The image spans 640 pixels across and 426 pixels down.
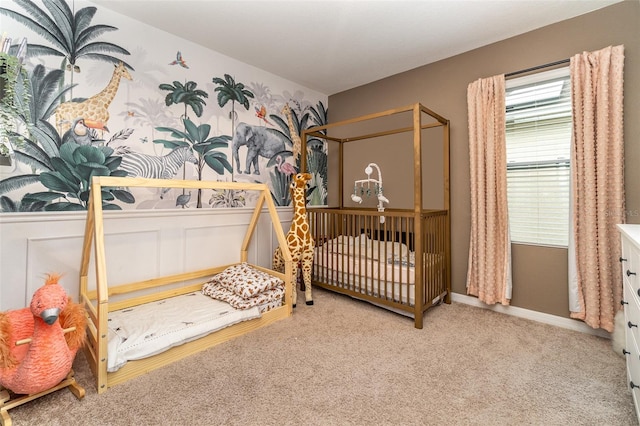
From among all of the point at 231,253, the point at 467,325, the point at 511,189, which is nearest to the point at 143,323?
the point at 231,253

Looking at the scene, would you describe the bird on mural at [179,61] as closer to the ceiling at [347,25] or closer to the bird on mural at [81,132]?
the ceiling at [347,25]

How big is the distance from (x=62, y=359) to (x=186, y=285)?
1.12 metres

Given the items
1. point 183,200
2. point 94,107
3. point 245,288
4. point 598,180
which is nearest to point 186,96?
point 94,107

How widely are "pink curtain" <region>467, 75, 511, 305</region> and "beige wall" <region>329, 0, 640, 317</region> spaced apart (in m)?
0.13

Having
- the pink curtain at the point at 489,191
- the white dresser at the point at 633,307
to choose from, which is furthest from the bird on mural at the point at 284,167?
the white dresser at the point at 633,307

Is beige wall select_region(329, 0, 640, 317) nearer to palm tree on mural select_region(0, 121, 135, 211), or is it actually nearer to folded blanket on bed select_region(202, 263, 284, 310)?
folded blanket on bed select_region(202, 263, 284, 310)

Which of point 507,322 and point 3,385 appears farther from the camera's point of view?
point 507,322

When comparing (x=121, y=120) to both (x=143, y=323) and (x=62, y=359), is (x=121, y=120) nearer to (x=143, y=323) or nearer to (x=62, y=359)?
(x=143, y=323)

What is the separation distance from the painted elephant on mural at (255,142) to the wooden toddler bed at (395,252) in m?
0.37

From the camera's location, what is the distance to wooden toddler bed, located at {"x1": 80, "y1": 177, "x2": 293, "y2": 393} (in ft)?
4.99

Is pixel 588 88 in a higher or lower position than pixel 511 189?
higher

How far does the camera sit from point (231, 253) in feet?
9.27

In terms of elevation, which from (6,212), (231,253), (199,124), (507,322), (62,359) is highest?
(199,124)

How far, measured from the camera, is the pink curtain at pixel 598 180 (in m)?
1.97
